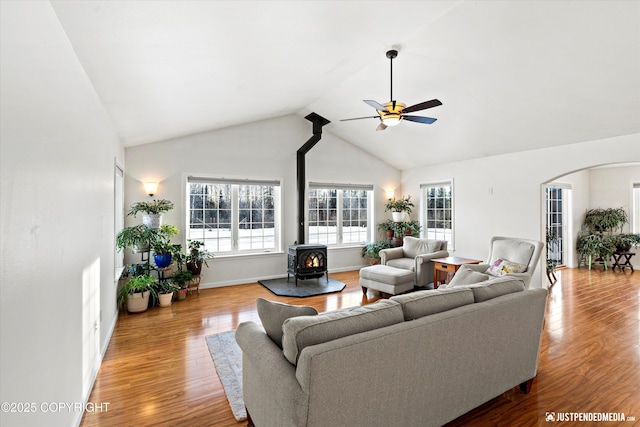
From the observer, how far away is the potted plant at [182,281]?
482cm

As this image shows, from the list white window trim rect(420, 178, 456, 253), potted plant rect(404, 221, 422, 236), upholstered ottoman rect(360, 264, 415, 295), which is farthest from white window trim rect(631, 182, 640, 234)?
upholstered ottoman rect(360, 264, 415, 295)

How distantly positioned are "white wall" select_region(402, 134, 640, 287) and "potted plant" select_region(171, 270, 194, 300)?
17.3 feet

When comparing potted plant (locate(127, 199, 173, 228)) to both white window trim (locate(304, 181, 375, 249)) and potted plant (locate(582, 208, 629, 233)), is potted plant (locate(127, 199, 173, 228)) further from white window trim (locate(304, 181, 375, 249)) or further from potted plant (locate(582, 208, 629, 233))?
potted plant (locate(582, 208, 629, 233))

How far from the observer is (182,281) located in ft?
16.1

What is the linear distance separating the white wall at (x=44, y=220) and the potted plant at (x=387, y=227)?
596cm

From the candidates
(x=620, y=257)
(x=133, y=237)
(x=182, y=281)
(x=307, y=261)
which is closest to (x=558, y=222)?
(x=620, y=257)

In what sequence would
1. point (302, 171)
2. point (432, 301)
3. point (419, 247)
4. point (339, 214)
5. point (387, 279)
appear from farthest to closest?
point (339, 214) → point (302, 171) → point (419, 247) → point (387, 279) → point (432, 301)

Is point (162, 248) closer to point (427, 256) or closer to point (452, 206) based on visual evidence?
point (427, 256)

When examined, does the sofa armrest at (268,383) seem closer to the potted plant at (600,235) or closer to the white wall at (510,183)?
the white wall at (510,183)

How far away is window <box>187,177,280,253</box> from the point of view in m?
5.63

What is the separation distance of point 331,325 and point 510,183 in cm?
527

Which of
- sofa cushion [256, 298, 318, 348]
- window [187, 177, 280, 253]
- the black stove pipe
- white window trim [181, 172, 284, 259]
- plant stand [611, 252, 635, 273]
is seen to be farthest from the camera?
plant stand [611, 252, 635, 273]

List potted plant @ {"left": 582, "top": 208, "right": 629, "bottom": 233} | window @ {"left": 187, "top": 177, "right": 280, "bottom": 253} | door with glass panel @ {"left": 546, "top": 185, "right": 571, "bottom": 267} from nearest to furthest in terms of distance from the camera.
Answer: window @ {"left": 187, "top": 177, "right": 280, "bottom": 253}
potted plant @ {"left": 582, "top": 208, "right": 629, "bottom": 233}
door with glass panel @ {"left": 546, "top": 185, "right": 571, "bottom": 267}

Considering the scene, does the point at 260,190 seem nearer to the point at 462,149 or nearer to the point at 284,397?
the point at 462,149
